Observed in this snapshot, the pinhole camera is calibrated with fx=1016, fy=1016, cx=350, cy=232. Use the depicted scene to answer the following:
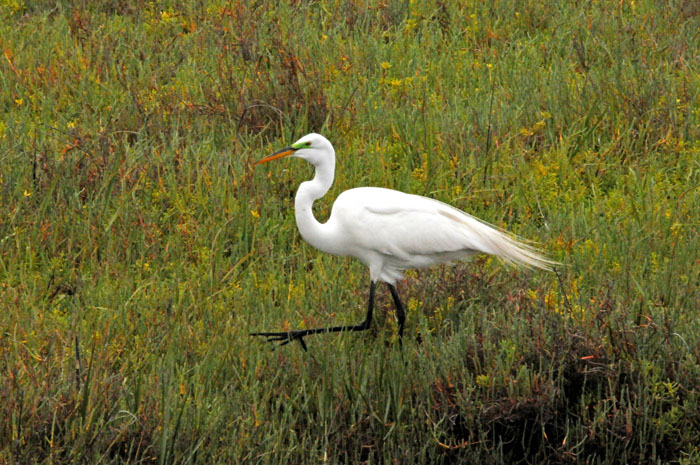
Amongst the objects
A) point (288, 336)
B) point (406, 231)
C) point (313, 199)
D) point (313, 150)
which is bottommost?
point (288, 336)

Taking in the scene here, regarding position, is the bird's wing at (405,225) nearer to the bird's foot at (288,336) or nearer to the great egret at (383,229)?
the great egret at (383,229)

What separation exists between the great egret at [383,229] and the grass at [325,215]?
0.51 feet

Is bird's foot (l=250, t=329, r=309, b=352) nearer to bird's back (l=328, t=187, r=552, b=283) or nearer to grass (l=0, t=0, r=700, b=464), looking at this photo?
grass (l=0, t=0, r=700, b=464)

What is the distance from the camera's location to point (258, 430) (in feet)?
11.0

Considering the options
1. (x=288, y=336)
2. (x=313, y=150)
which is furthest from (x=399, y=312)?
(x=313, y=150)

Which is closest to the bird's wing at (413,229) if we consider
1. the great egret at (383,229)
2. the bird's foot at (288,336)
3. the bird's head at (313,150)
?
the great egret at (383,229)

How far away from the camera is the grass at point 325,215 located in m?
3.39

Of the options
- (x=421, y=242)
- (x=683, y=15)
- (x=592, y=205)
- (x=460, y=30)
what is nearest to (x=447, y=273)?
(x=421, y=242)

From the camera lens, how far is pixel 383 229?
425cm

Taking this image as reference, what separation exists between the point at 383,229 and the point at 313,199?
32 cm

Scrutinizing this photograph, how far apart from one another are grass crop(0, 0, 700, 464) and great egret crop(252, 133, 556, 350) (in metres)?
0.16

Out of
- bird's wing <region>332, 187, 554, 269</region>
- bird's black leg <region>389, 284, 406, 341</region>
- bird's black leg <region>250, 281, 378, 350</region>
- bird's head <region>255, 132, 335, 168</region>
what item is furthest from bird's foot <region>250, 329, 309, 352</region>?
bird's head <region>255, 132, 335, 168</region>

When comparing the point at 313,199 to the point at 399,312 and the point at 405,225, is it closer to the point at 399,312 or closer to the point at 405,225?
the point at 405,225

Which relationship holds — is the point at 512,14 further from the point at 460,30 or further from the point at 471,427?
the point at 471,427
